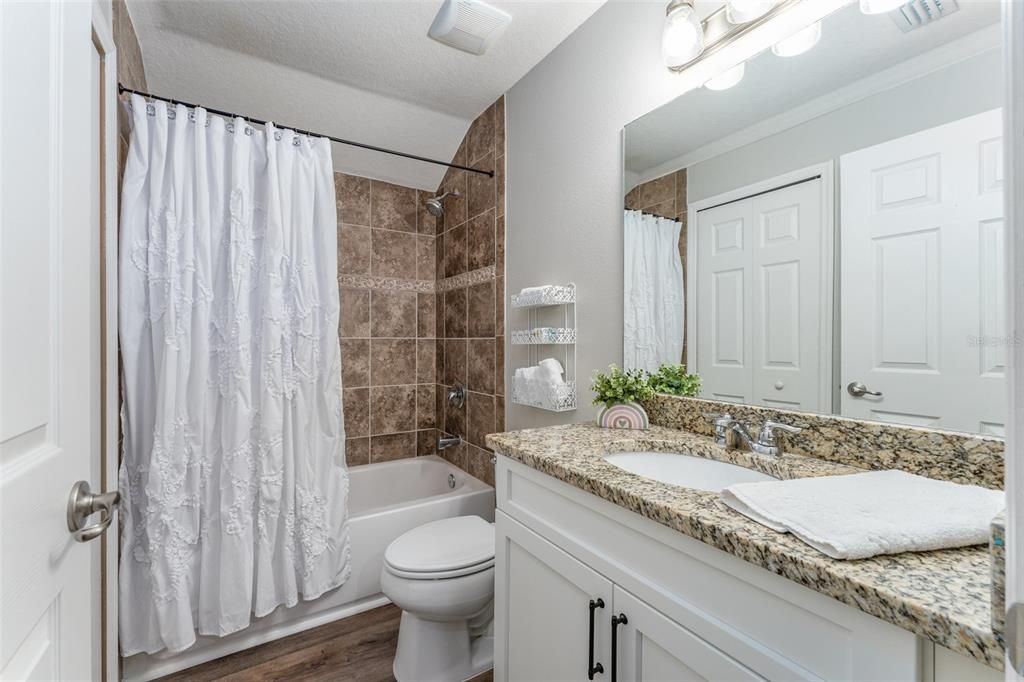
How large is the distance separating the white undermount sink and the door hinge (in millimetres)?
751

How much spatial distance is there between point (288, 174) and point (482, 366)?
4.18 ft

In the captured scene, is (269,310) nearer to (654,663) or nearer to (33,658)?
(33,658)

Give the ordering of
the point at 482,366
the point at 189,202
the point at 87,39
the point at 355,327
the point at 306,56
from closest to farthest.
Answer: the point at 87,39
the point at 189,202
the point at 306,56
the point at 482,366
the point at 355,327

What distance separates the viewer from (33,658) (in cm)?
53

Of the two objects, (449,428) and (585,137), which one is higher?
(585,137)

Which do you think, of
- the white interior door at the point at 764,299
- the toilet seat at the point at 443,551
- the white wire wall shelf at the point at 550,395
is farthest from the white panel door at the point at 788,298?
the toilet seat at the point at 443,551

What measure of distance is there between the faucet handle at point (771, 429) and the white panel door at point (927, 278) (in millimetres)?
118

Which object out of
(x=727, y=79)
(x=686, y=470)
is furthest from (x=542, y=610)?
(x=727, y=79)

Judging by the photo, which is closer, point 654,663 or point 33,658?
point 33,658

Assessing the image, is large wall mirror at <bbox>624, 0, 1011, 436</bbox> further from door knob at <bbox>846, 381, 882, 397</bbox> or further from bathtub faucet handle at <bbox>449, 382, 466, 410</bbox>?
bathtub faucet handle at <bbox>449, 382, 466, 410</bbox>

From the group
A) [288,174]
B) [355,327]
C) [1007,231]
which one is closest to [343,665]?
[355,327]

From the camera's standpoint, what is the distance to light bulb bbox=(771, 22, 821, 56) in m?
1.08

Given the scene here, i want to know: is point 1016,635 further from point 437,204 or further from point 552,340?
point 437,204

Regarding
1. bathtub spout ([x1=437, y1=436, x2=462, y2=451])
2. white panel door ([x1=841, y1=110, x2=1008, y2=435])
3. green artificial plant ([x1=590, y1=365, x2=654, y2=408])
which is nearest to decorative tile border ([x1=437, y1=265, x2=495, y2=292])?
bathtub spout ([x1=437, y1=436, x2=462, y2=451])
